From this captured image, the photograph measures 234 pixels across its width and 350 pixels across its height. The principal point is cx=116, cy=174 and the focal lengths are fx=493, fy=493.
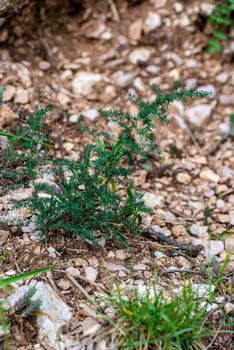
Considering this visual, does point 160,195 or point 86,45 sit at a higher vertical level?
point 86,45

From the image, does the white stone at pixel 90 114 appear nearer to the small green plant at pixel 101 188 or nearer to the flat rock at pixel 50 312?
the small green plant at pixel 101 188

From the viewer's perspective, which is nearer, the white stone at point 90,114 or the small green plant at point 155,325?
the small green plant at point 155,325

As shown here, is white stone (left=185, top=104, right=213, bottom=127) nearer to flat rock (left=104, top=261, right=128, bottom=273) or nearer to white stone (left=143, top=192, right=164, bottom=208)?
white stone (left=143, top=192, right=164, bottom=208)

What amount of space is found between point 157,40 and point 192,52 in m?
0.30

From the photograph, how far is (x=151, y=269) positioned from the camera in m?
2.43

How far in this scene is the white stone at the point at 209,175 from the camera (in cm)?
329

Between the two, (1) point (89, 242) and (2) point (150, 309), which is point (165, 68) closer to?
(1) point (89, 242)

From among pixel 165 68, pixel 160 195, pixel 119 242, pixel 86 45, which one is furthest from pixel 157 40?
pixel 119 242

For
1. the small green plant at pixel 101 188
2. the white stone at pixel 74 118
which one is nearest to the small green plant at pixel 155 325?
the small green plant at pixel 101 188

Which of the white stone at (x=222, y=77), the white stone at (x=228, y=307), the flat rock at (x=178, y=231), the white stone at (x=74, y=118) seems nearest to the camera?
the white stone at (x=228, y=307)

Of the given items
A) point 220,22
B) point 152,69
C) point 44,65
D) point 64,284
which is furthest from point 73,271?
point 220,22

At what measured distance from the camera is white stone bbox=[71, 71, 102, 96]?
3.64m

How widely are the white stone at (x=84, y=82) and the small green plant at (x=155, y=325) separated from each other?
196 centimetres

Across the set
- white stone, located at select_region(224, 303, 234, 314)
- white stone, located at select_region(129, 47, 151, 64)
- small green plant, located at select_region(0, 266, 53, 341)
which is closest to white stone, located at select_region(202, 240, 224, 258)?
white stone, located at select_region(224, 303, 234, 314)
